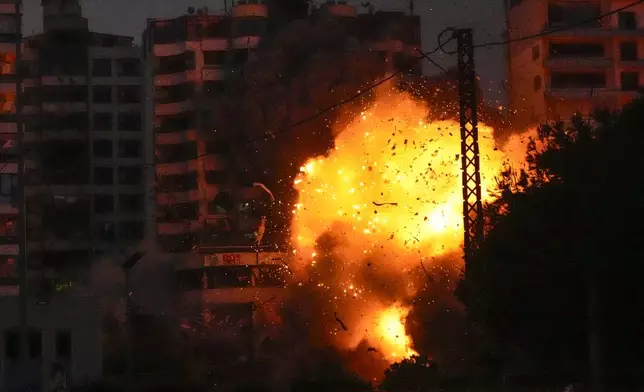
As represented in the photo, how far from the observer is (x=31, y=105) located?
80.8 metres

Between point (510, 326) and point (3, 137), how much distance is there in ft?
190

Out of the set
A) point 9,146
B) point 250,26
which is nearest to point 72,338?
point 9,146

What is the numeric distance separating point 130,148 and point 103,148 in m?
2.12

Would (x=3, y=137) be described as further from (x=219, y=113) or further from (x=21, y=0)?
(x=219, y=113)

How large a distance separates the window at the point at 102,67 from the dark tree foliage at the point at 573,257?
60344 mm

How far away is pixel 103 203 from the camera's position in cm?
8256

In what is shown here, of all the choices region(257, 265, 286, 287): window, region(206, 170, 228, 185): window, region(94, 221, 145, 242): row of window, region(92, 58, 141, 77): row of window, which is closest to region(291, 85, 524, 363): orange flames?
region(257, 265, 286, 287): window

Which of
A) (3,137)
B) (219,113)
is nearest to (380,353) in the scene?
(219,113)

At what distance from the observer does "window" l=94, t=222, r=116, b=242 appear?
80.9 metres

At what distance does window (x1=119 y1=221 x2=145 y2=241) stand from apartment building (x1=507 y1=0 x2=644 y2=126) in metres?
31.0

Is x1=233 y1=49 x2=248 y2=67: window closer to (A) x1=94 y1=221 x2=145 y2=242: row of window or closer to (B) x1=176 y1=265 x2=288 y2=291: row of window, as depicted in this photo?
(A) x1=94 y1=221 x2=145 y2=242: row of window

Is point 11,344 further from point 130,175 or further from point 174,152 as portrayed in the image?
point 130,175

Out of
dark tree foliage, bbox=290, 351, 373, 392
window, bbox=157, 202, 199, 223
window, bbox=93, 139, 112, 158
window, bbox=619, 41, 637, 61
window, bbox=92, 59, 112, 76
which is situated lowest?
dark tree foliage, bbox=290, 351, 373, 392

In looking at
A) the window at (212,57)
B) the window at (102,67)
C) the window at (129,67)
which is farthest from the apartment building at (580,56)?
the window at (102,67)
